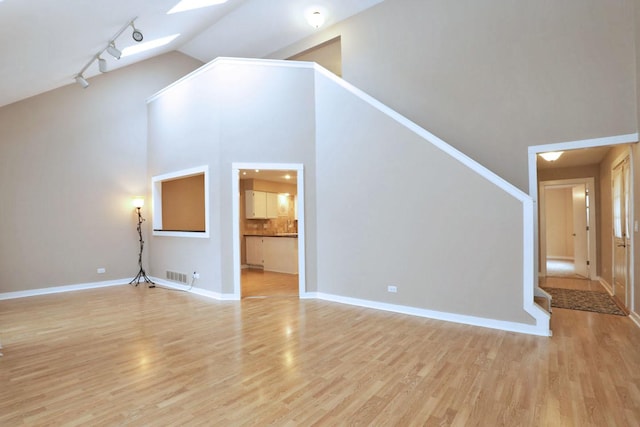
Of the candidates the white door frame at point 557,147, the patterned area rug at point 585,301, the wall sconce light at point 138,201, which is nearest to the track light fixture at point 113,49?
the wall sconce light at point 138,201

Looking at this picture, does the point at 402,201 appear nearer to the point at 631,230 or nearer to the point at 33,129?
the point at 631,230

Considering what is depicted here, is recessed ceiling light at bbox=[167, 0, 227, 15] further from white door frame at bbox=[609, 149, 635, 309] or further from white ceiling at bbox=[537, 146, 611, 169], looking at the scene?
white door frame at bbox=[609, 149, 635, 309]

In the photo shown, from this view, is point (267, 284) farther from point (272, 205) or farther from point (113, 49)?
point (113, 49)

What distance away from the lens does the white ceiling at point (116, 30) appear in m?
3.50

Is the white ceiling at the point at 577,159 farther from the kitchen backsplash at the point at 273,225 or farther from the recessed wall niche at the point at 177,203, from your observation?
the recessed wall niche at the point at 177,203

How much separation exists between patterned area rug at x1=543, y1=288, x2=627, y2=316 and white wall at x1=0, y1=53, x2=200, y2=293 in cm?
860

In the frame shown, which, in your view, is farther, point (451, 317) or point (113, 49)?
point (113, 49)

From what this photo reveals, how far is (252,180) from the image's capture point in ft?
32.1

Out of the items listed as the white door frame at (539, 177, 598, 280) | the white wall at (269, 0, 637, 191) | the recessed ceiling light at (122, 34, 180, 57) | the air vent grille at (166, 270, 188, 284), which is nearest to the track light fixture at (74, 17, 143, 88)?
the recessed ceiling light at (122, 34, 180, 57)

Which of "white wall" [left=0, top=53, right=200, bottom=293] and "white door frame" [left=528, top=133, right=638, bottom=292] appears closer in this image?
"white door frame" [left=528, top=133, right=638, bottom=292]

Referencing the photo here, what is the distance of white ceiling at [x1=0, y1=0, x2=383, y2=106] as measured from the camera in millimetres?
3498

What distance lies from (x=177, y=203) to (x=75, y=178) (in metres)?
2.28

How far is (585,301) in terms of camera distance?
18.0ft

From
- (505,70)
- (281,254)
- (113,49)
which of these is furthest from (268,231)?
(505,70)
